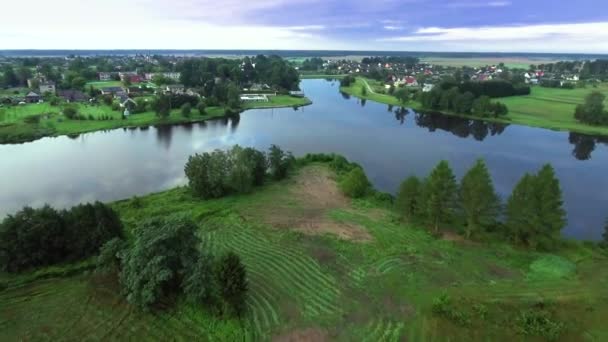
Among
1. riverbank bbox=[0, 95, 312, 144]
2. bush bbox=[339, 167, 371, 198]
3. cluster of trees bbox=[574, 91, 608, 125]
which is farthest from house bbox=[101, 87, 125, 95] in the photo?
cluster of trees bbox=[574, 91, 608, 125]

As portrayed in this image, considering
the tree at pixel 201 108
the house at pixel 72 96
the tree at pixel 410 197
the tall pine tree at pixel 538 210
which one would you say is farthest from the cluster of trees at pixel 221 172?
the house at pixel 72 96

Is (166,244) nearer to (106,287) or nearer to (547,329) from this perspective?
(106,287)

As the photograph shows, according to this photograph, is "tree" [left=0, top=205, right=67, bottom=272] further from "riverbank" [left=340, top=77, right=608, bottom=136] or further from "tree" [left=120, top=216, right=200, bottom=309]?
"riverbank" [left=340, top=77, right=608, bottom=136]

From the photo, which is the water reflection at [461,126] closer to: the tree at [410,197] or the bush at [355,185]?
the bush at [355,185]

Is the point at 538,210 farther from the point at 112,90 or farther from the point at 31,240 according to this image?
the point at 112,90

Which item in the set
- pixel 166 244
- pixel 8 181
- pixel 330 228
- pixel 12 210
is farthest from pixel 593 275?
pixel 8 181

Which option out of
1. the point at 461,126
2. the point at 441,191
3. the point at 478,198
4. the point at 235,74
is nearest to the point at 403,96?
the point at 461,126
